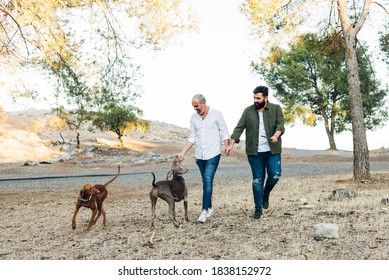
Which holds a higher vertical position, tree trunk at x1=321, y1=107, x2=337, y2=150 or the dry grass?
tree trunk at x1=321, y1=107, x2=337, y2=150

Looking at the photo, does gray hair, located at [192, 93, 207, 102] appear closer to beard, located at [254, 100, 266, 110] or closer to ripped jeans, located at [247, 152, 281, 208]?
beard, located at [254, 100, 266, 110]

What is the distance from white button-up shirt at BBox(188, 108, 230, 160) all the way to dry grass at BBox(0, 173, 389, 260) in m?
1.15

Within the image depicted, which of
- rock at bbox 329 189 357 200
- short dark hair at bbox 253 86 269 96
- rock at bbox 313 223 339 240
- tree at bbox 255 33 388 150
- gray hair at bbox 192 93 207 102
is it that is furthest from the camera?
tree at bbox 255 33 388 150

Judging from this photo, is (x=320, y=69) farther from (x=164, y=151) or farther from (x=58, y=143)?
(x=58, y=143)

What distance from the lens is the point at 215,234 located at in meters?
6.08

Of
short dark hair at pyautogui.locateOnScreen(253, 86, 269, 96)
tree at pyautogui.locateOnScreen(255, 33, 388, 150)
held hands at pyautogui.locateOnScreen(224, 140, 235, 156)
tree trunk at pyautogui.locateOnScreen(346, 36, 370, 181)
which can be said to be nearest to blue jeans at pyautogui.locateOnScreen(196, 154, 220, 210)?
held hands at pyautogui.locateOnScreen(224, 140, 235, 156)

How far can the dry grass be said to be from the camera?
523cm

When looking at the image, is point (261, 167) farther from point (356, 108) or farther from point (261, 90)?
point (356, 108)

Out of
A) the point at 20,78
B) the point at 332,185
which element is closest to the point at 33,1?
the point at 20,78

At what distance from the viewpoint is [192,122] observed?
23.2 ft

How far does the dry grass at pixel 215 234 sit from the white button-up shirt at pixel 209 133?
3.78 ft

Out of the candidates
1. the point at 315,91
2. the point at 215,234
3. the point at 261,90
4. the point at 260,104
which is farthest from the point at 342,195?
the point at 315,91

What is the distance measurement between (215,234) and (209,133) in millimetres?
1626

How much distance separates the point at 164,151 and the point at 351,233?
3802 centimetres
